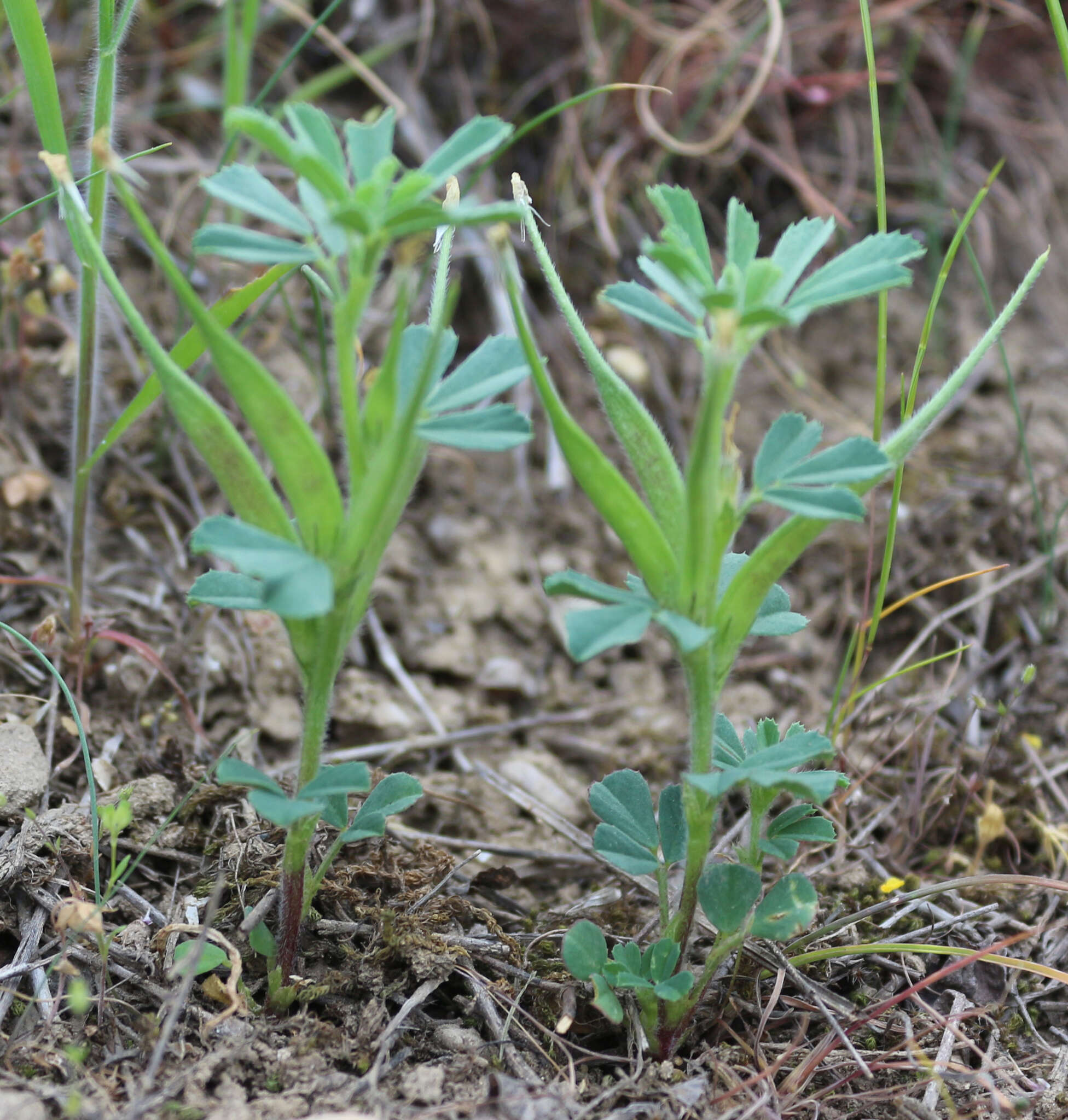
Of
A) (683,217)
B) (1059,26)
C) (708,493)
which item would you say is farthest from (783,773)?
(1059,26)

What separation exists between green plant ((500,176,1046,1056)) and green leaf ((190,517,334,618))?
26 cm

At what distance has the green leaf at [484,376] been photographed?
119 cm

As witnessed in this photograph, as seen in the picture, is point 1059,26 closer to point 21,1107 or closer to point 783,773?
point 783,773

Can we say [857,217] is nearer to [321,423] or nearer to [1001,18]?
[1001,18]

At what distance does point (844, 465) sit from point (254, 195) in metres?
0.74

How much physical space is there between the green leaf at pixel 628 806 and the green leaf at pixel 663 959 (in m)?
0.13

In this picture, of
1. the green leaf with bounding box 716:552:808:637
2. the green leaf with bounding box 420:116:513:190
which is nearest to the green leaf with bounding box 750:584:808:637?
the green leaf with bounding box 716:552:808:637

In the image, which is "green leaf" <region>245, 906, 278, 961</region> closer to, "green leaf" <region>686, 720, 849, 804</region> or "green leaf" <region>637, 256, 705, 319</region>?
"green leaf" <region>686, 720, 849, 804</region>

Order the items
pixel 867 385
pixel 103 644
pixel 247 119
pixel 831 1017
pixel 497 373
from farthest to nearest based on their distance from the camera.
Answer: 1. pixel 867 385
2. pixel 103 644
3. pixel 831 1017
4. pixel 497 373
5. pixel 247 119

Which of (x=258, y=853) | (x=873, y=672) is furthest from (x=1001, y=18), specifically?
(x=258, y=853)

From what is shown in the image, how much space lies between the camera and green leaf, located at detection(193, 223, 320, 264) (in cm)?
111

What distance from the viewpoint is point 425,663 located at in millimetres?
2312

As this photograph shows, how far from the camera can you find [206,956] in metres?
1.33

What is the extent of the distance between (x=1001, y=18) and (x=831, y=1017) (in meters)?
3.32
